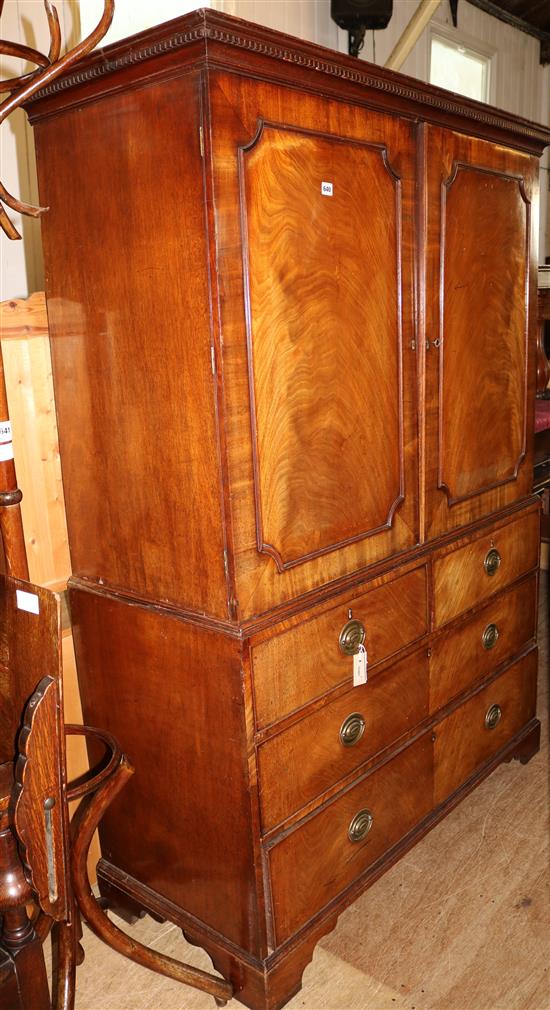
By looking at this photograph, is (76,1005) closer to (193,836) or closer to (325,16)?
(193,836)

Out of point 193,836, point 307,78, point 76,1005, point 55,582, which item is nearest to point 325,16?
point 307,78

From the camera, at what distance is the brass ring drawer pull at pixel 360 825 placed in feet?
5.90

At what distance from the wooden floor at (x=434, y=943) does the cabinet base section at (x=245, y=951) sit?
0.07 m

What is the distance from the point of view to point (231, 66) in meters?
1.28

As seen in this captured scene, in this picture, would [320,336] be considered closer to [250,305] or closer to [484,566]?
[250,305]

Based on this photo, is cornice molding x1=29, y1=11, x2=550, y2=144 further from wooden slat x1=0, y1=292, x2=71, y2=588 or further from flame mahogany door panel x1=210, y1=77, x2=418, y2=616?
wooden slat x1=0, y1=292, x2=71, y2=588

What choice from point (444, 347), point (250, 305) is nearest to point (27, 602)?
point (250, 305)

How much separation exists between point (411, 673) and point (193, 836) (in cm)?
63

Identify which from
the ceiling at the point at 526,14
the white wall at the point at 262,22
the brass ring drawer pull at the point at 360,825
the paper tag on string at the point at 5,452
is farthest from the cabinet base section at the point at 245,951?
the ceiling at the point at 526,14

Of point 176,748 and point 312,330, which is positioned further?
point 176,748

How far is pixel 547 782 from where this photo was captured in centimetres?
244

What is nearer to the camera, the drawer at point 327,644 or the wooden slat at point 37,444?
the drawer at point 327,644

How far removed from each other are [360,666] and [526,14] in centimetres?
572

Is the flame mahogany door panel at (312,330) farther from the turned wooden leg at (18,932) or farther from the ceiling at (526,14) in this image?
the ceiling at (526,14)
